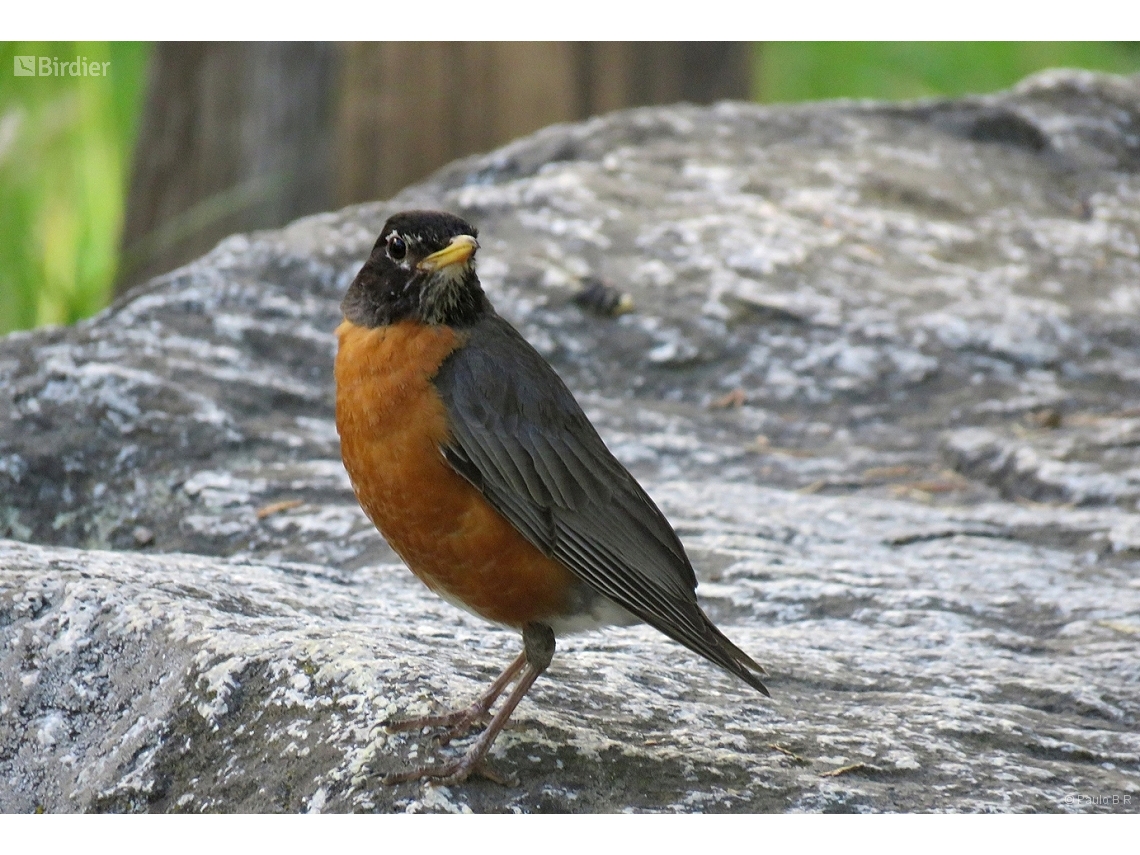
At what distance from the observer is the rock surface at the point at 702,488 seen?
9.97 ft

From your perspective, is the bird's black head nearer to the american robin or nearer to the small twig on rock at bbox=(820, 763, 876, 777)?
the american robin

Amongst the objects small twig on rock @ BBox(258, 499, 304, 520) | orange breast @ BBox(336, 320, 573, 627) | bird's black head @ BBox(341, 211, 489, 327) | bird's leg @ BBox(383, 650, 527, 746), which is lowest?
small twig on rock @ BBox(258, 499, 304, 520)

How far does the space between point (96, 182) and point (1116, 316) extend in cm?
567

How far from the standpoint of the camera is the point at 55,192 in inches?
320

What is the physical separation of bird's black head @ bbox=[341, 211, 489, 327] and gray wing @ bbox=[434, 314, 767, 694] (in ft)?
0.34

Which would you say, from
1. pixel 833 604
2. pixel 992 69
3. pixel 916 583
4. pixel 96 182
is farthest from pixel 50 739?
pixel 992 69

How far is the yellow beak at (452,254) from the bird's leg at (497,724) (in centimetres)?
95

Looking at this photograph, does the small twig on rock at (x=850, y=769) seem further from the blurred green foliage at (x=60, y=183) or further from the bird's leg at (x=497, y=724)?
the blurred green foliage at (x=60, y=183)

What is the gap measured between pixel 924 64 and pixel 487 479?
397 inches

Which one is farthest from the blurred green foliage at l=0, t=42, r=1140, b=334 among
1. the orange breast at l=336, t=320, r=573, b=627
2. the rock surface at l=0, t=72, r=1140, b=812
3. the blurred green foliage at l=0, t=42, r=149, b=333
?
the orange breast at l=336, t=320, r=573, b=627

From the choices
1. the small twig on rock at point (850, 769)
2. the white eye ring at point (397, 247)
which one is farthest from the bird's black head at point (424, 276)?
the small twig on rock at point (850, 769)

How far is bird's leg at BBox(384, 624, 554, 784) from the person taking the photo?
2762 millimetres

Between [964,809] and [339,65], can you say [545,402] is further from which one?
[339,65]

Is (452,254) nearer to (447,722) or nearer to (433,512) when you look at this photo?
(433,512)
